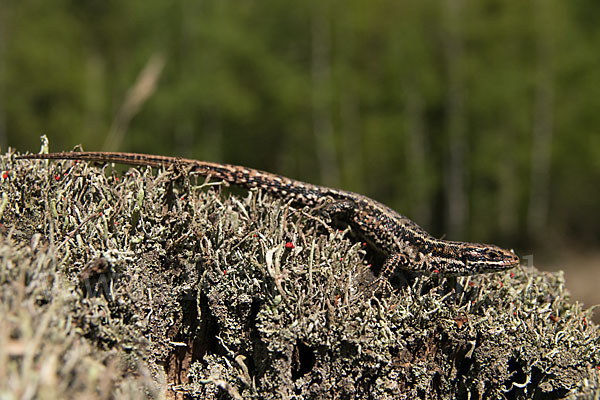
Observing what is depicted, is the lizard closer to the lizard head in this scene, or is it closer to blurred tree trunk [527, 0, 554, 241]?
the lizard head

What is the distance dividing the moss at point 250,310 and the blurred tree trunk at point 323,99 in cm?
1558

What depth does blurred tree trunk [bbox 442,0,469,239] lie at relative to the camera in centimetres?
1886

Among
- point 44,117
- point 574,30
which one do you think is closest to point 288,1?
point 44,117

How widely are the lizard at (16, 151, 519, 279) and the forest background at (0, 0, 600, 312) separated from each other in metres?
14.7

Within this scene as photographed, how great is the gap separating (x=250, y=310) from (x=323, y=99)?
16.5 metres

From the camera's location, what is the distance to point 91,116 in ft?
58.9

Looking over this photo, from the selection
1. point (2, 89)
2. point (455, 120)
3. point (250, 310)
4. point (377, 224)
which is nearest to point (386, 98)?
point (455, 120)

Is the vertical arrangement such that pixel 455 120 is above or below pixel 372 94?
below

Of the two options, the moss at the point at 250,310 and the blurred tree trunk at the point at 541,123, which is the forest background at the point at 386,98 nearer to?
the blurred tree trunk at the point at 541,123

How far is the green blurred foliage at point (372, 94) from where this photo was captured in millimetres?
18188

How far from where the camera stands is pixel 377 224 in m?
3.63

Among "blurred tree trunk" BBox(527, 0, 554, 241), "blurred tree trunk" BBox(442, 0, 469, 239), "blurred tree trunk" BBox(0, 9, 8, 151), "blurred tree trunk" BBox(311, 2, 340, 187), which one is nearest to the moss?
"blurred tree trunk" BBox(311, 2, 340, 187)

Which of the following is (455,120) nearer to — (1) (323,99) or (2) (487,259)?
(1) (323,99)

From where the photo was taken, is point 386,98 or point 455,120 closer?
point 455,120
